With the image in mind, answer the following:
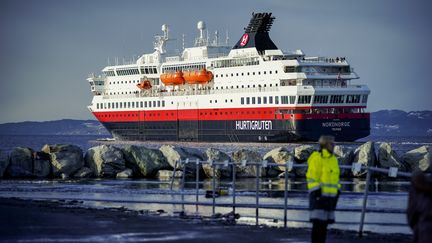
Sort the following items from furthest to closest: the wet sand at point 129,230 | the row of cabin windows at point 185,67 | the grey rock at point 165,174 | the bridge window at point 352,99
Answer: the row of cabin windows at point 185,67
the bridge window at point 352,99
the grey rock at point 165,174
the wet sand at point 129,230

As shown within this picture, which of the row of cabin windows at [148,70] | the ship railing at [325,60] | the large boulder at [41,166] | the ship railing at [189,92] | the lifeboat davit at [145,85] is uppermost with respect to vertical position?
the row of cabin windows at [148,70]

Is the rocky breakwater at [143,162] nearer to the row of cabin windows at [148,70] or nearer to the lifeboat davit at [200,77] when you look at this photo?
the lifeboat davit at [200,77]

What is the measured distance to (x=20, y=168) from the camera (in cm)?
2767

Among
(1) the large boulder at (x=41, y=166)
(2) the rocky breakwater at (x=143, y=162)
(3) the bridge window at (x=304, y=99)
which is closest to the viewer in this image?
(1) the large boulder at (x=41, y=166)

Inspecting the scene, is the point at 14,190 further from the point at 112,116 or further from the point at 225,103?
the point at 112,116

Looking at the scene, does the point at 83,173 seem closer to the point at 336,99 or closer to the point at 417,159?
the point at 417,159

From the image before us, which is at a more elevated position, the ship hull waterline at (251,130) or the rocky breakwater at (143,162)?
the ship hull waterline at (251,130)

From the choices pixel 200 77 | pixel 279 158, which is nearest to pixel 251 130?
pixel 200 77

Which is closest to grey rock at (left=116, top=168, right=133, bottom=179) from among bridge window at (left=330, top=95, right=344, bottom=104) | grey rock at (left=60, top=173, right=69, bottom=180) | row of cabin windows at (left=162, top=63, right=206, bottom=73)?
grey rock at (left=60, top=173, right=69, bottom=180)

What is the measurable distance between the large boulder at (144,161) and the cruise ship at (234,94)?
101 ft

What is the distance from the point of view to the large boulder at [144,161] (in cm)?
2875

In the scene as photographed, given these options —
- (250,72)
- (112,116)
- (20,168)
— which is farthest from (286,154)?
(112,116)

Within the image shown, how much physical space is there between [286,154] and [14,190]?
37.1 ft

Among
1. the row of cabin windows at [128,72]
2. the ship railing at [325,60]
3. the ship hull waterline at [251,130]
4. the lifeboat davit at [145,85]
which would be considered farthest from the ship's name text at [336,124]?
the row of cabin windows at [128,72]
